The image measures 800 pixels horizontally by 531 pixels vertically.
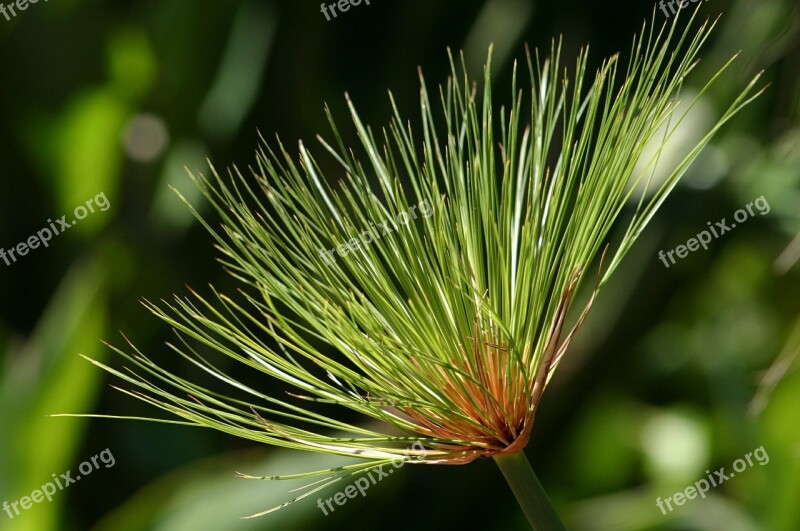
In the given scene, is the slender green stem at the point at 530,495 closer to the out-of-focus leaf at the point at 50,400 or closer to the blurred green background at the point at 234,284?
the blurred green background at the point at 234,284

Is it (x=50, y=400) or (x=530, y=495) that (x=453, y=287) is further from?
A: (x=50, y=400)

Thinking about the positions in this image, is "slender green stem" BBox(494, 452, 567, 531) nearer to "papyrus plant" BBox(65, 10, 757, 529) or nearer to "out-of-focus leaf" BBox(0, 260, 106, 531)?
"papyrus plant" BBox(65, 10, 757, 529)

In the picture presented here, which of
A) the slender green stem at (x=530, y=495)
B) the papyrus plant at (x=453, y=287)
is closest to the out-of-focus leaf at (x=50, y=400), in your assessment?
the papyrus plant at (x=453, y=287)

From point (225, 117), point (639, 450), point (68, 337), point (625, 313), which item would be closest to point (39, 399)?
point (68, 337)

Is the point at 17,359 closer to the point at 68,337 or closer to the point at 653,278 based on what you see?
the point at 68,337

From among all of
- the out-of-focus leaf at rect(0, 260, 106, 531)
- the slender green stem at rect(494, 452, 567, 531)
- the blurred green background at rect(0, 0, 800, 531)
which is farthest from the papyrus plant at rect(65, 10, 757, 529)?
the out-of-focus leaf at rect(0, 260, 106, 531)

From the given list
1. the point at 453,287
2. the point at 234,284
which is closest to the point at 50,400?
the point at 234,284

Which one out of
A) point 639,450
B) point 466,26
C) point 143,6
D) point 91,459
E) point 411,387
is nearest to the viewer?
point 411,387
